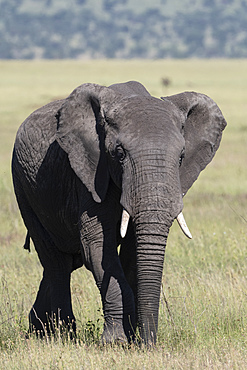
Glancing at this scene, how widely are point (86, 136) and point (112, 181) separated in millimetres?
406

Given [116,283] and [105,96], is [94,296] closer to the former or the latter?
[116,283]

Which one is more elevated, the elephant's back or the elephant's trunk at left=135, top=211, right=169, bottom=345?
the elephant's back

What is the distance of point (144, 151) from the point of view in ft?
16.2

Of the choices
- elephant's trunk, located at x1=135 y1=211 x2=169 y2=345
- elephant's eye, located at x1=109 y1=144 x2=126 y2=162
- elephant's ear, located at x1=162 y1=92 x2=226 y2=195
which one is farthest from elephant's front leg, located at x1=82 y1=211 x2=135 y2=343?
elephant's ear, located at x1=162 y1=92 x2=226 y2=195

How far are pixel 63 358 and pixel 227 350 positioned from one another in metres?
1.14

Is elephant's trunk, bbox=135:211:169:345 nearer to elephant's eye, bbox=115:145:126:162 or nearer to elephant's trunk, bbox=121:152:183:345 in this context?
elephant's trunk, bbox=121:152:183:345

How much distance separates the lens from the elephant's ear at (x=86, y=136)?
5.48 metres

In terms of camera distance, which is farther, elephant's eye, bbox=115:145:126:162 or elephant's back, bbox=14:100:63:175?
elephant's back, bbox=14:100:63:175

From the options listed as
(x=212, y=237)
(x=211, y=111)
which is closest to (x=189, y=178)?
(x=211, y=111)

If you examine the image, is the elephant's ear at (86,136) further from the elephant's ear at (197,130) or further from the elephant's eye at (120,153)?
the elephant's ear at (197,130)

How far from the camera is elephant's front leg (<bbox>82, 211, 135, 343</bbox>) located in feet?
17.7

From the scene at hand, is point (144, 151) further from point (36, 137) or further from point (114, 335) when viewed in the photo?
point (36, 137)

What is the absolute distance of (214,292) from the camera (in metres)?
6.92

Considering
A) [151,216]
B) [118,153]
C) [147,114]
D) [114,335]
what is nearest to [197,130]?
[147,114]
